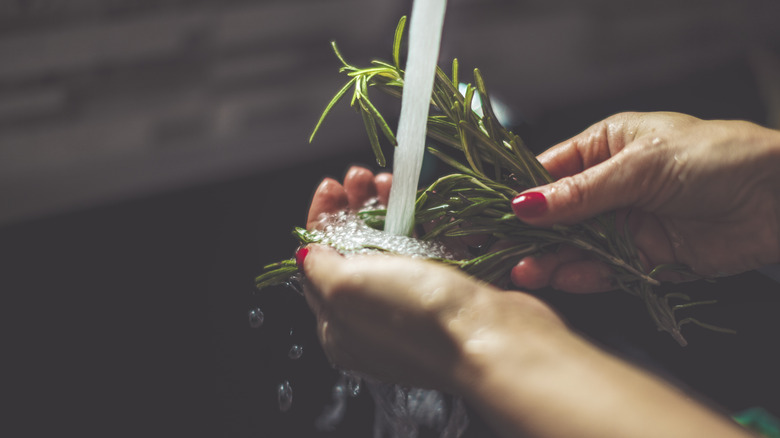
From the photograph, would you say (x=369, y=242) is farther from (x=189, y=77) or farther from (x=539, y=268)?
(x=189, y=77)

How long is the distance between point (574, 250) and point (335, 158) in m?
0.88

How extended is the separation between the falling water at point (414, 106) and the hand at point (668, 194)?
0.14 metres

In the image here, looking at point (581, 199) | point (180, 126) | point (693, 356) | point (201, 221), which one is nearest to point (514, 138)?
point (581, 199)

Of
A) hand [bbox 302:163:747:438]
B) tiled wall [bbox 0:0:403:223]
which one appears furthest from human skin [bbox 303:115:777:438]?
tiled wall [bbox 0:0:403:223]

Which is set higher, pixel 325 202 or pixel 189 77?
pixel 189 77

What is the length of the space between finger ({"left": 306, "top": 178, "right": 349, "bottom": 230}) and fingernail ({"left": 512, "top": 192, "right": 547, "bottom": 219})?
0.29m

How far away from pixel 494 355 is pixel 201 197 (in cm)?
107

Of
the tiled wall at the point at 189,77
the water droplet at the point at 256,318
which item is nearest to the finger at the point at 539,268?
the water droplet at the point at 256,318

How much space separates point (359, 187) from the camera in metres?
0.88

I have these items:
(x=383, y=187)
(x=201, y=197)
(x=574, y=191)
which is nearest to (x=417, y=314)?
(x=574, y=191)

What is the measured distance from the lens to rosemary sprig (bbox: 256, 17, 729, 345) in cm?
67

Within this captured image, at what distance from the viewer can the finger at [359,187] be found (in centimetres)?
87

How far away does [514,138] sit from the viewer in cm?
67

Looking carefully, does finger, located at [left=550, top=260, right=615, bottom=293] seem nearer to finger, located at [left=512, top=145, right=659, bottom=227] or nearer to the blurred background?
finger, located at [left=512, top=145, right=659, bottom=227]
